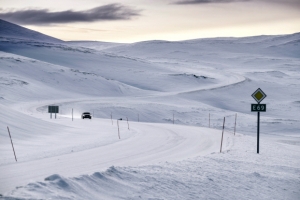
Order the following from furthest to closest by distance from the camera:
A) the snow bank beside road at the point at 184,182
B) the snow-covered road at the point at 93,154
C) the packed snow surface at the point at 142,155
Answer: the snow-covered road at the point at 93,154 < the packed snow surface at the point at 142,155 < the snow bank beside road at the point at 184,182

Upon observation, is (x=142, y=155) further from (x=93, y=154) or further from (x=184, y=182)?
(x=184, y=182)

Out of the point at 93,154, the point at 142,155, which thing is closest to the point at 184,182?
the point at 142,155

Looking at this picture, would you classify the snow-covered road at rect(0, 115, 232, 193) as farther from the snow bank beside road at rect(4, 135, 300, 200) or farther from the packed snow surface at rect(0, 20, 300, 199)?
the snow bank beside road at rect(4, 135, 300, 200)

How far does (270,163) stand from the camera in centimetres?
2009

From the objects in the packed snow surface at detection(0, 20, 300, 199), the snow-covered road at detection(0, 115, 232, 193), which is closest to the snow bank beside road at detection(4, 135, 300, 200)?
the packed snow surface at detection(0, 20, 300, 199)

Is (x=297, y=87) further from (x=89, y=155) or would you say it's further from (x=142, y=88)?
(x=89, y=155)

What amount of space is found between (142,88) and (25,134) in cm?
8124

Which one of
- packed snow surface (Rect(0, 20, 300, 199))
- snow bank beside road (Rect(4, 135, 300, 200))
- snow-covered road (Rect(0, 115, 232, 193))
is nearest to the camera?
snow bank beside road (Rect(4, 135, 300, 200))

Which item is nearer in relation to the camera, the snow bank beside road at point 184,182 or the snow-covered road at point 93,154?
the snow bank beside road at point 184,182

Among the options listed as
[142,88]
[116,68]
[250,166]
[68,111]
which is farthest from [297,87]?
[250,166]

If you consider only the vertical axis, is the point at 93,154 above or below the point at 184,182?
below

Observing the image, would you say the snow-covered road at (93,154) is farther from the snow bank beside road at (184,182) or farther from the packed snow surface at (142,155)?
the snow bank beside road at (184,182)

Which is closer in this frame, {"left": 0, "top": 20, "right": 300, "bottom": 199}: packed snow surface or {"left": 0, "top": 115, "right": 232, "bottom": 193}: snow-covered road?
{"left": 0, "top": 20, "right": 300, "bottom": 199}: packed snow surface

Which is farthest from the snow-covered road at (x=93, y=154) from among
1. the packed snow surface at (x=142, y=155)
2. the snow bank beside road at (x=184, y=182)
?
the snow bank beside road at (x=184, y=182)
